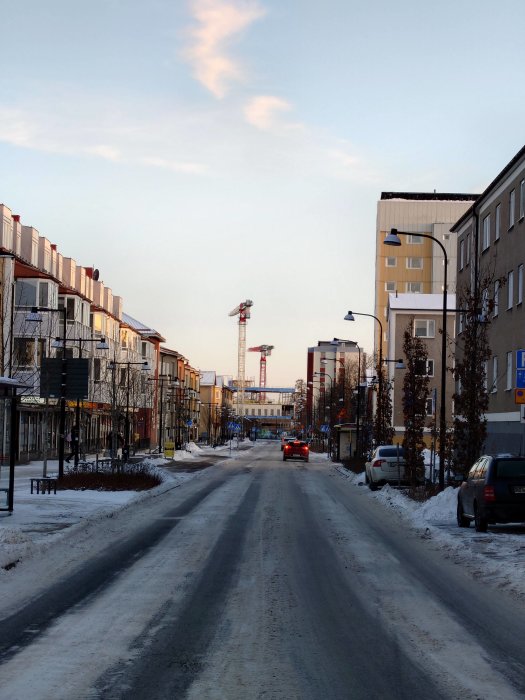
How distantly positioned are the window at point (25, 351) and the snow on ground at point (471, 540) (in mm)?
30472

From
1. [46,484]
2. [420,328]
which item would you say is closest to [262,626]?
[46,484]

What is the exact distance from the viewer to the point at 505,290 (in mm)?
41344

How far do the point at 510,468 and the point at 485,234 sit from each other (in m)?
28.1

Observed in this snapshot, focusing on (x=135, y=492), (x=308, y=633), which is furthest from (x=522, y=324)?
(x=308, y=633)

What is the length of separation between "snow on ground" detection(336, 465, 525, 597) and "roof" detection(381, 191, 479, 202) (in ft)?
281

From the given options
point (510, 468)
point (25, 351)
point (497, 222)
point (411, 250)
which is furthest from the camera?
point (411, 250)

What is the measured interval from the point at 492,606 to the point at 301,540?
274 inches

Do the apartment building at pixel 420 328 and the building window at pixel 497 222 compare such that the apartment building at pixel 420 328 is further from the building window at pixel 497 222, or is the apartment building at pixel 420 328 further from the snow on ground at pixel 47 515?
the snow on ground at pixel 47 515

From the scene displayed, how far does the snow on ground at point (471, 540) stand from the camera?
13.4 metres

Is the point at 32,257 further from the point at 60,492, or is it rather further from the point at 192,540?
the point at 192,540

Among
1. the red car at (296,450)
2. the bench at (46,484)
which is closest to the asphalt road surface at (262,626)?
the bench at (46,484)

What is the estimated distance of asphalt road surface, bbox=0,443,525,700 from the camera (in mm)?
7125

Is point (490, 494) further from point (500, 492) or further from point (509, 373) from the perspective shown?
point (509, 373)

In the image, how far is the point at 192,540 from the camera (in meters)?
17.3
